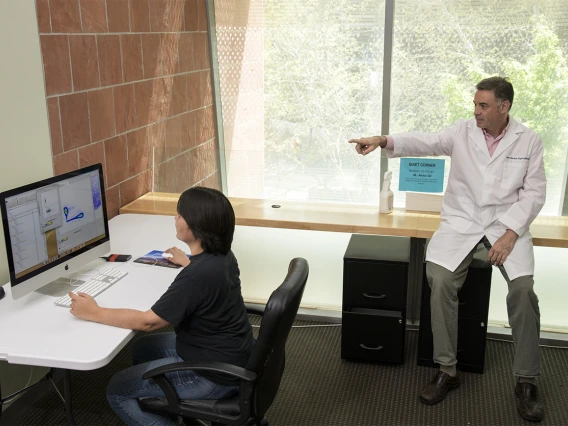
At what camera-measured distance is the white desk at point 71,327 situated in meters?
1.87

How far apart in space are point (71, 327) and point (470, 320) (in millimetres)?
1851

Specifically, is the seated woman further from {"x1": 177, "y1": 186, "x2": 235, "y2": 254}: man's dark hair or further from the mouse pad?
the mouse pad

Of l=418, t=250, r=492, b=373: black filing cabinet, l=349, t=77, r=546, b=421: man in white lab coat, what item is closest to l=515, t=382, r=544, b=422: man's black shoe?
l=349, t=77, r=546, b=421: man in white lab coat

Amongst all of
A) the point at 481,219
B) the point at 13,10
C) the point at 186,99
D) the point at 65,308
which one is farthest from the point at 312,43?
the point at 65,308

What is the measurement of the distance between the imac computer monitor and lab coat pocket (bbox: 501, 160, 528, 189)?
5.75 feet

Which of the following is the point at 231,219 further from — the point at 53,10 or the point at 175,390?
the point at 53,10

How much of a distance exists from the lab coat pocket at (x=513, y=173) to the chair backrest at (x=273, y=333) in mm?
1259

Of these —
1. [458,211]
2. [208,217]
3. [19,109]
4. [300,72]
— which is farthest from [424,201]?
[19,109]

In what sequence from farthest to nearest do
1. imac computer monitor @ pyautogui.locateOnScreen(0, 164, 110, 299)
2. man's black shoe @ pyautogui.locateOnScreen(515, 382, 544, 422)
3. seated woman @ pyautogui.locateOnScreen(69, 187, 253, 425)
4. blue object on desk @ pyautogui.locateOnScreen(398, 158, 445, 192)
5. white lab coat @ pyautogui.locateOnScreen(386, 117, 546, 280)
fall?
blue object on desk @ pyautogui.locateOnScreen(398, 158, 445, 192), white lab coat @ pyautogui.locateOnScreen(386, 117, 546, 280), man's black shoe @ pyautogui.locateOnScreen(515, 382, 544, 422), imac computer monitor @ pyautogui.locateOnScreen(0, 164, 110, 299), seated woman @ pyautogui.locateOnScreen(69, 187, 253, 425)

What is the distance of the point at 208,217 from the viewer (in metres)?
1.96

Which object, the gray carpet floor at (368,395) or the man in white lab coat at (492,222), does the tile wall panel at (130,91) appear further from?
the man in white lab coat at (492,222)

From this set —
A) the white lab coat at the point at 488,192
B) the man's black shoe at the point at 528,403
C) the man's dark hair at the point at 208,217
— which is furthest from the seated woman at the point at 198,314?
the man's black shoe at the point at 528,403

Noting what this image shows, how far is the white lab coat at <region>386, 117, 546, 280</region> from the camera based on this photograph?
280cm

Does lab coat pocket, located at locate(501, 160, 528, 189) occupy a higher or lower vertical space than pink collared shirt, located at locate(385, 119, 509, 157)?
lower
